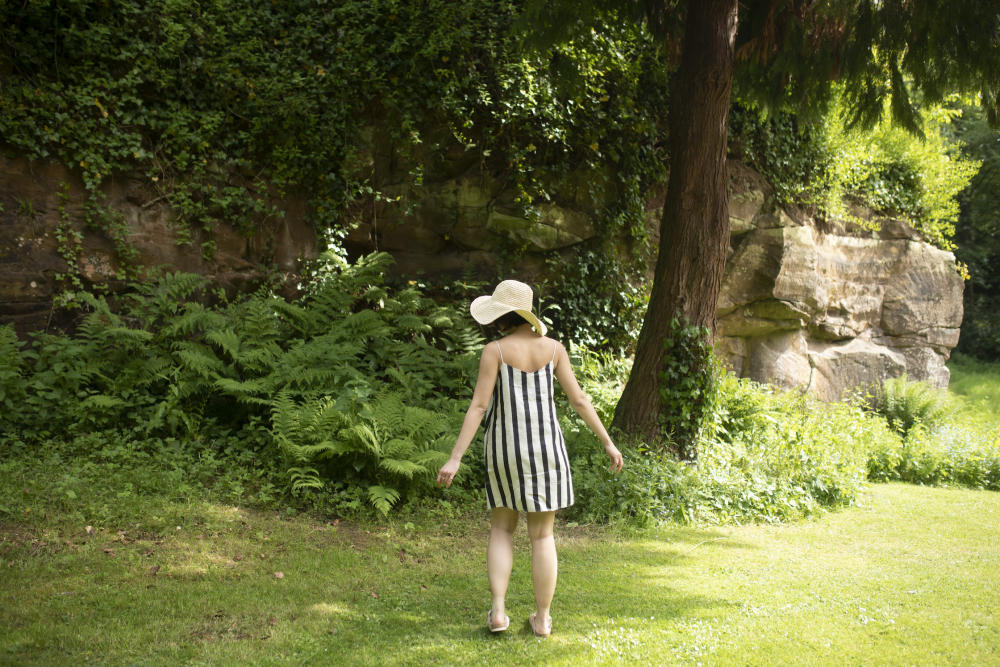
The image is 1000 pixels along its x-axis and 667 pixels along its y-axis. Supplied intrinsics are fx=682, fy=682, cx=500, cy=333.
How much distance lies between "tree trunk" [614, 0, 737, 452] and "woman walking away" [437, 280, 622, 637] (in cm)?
384

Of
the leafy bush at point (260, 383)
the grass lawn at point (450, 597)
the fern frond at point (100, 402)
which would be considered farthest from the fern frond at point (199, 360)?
the grass lawn at point (450, 597)

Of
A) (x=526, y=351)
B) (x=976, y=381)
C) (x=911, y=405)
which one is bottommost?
(x=911, y=405)

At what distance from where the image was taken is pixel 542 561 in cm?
365

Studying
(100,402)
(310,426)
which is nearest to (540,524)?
(310,426)

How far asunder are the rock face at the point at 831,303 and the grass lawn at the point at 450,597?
667 cm

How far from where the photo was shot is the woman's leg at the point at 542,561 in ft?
12.0

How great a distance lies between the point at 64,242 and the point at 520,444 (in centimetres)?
658

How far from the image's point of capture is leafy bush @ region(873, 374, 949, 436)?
1145cm

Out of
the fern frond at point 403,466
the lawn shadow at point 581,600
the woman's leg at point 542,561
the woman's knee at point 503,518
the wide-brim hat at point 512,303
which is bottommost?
the lawn shadow at point 581,600

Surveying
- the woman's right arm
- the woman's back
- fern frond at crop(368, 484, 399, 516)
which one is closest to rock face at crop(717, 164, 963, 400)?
fern frond at crop(368, 484, 399, 516)

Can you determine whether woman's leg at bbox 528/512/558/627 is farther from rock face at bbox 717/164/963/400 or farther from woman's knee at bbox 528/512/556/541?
rock face at bbox 717/164/963/400

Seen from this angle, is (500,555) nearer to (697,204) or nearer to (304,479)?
(304,479)

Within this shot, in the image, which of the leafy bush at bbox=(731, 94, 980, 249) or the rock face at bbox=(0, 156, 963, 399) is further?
the leafy bush at bbox=(731, 94, 980, 249)

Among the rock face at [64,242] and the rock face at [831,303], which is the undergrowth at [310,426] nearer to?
the rock face at [64,242]
